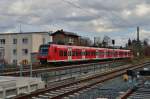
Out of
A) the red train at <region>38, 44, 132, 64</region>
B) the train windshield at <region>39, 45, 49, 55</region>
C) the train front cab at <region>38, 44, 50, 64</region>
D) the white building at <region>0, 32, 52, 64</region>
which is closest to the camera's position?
the red train at <region>38, 44, 132, 64</region>

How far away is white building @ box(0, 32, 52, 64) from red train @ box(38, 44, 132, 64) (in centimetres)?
2264

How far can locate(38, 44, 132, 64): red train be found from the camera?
4747 cm

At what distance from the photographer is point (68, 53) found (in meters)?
51.8

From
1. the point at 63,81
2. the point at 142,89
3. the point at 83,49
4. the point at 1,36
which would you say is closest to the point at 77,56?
the point at 83,49

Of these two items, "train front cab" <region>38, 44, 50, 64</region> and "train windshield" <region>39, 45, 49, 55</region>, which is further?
"train windshield" <region>39, 45, 49, 55</region>

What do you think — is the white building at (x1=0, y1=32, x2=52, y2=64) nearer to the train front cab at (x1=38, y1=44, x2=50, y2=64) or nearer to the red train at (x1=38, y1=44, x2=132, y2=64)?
the red train at (x1=38, y1=44, x2=132, y2=64)

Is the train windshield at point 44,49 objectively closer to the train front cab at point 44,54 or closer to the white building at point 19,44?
the train front cab at point 44,54

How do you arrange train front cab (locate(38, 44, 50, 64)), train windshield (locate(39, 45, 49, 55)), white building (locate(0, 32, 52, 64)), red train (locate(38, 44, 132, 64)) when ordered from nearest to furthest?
red train (locate(38, 44, 132, 64)) < train front cab (locate(38, 44, 50, 64)) < train windshield (locate(39, 45, 49, 55)) < white building (locate(0, 32, 52, 64))

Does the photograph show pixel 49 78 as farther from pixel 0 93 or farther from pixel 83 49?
pixel 83 49

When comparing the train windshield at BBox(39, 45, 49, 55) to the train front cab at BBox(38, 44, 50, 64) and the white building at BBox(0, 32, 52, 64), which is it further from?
the white building at BBox(0, 32, 52, 64)

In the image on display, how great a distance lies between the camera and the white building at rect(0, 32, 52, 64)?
294 feet

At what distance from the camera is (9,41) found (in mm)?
94500

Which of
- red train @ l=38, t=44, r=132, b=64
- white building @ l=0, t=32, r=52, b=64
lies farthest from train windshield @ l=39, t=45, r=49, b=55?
white building @ l=0, t=32, r=52, b=64

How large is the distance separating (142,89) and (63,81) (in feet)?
24.3
